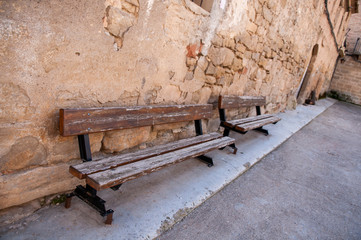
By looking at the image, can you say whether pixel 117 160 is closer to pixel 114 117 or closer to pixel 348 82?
pixel 114 117

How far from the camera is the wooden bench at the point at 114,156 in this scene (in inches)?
→ 60.6

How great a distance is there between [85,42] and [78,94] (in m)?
0.38

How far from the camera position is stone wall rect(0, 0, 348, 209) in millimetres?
1411

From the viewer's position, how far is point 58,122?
1.64 meters

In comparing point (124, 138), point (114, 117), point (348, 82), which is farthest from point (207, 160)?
point (348, 82)

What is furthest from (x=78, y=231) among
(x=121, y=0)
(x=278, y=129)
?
(x=278, y=129)

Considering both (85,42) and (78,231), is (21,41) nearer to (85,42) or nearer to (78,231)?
(85,42)

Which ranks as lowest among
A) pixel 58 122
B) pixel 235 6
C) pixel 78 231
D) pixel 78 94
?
pixel 78 231

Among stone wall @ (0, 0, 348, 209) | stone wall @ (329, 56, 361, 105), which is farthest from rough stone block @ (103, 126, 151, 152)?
stone wall @ (329, 56, 361, 105)

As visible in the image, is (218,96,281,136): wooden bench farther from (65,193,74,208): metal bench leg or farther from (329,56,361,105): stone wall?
(329,56,361,105): stone wall

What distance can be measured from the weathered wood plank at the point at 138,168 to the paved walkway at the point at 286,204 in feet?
1.50

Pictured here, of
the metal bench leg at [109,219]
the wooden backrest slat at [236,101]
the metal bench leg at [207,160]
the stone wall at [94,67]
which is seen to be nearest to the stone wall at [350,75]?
the wooden backrest slat at [236,101]

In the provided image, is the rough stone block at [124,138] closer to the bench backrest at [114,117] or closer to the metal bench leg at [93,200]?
the bench backrest at [114,117]

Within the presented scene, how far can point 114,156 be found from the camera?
186cm
